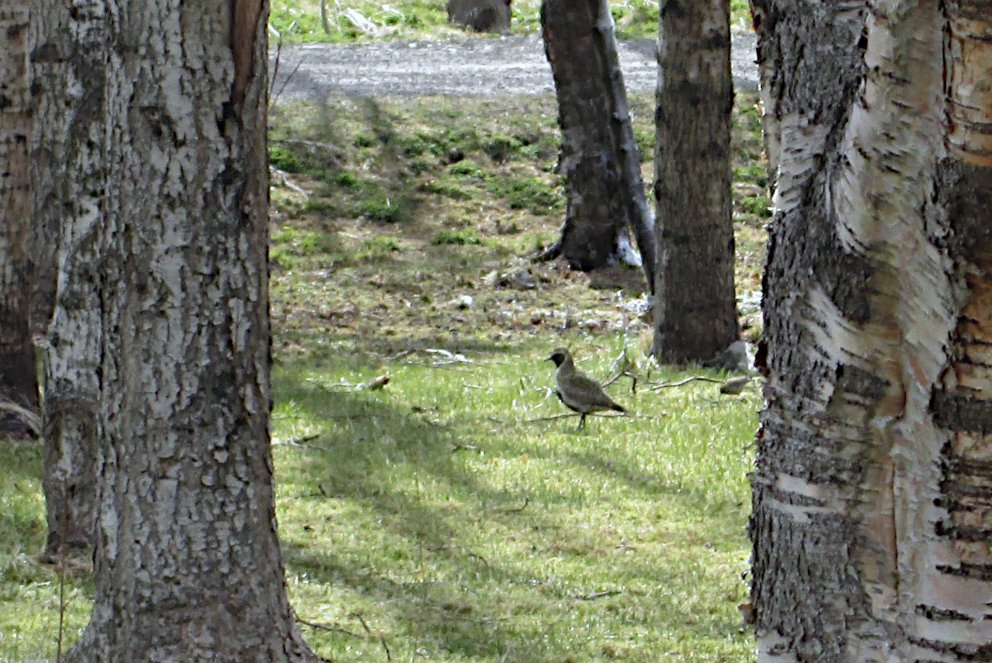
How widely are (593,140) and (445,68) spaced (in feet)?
20.9

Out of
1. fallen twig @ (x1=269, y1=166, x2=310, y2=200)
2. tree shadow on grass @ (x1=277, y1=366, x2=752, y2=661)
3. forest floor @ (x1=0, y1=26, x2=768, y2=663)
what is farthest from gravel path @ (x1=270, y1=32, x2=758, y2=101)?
tree shadow on grass @ (x1=277, y1=366, x2=752, y2=661)

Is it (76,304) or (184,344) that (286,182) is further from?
(184,344)

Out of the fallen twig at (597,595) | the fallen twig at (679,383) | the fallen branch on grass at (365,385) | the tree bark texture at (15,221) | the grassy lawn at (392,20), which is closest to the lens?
the fallen twig at (597,595)

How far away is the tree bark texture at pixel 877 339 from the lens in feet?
9.23

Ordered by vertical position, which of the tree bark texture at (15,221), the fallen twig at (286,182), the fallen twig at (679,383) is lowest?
the fallen twig at (679,383)

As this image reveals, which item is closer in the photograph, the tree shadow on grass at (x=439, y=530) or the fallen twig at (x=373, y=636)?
the fallen twig at (x=373, y=636)

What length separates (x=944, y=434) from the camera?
2982 mm

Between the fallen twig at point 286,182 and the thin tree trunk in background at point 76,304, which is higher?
the thin tree trunk in background at point 76,304

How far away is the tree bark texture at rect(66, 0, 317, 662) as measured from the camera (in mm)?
4449

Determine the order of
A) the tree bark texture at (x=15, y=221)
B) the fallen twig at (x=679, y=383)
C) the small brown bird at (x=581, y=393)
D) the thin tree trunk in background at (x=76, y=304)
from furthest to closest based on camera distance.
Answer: the fallen twig at (x=679, y=383) → the small brown bird at (x=581, y=393) → the tree bark texture at (x=15, y=221) → the thin tree trunk in background at (x=76, y=304)

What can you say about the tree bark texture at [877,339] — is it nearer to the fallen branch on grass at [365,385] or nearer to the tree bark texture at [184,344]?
the tree bark texture at [184,344]

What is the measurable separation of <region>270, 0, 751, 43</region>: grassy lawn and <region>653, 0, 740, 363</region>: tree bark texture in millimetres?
12122

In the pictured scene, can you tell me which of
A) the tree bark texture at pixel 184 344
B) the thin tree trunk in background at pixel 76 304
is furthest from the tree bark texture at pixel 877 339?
the thin tree trunk in background at pixel 76 304

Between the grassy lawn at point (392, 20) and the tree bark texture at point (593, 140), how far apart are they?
7878 mm
